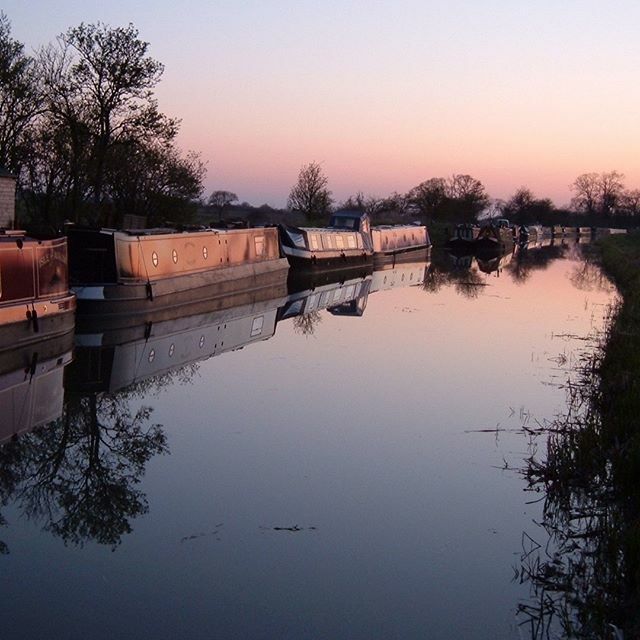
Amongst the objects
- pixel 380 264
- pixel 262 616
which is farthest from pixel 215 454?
pixel 380 264

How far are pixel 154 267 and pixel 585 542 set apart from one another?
10648mm

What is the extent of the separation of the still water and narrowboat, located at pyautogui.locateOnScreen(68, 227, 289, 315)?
1003 mm

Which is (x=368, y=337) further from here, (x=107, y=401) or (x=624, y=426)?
(x=624, y=426)

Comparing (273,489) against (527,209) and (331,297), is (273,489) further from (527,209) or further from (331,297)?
(527,209)

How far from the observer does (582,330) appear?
1477cm

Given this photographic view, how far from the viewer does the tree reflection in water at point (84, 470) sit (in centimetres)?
535

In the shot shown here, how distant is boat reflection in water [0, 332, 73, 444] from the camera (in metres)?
7.59

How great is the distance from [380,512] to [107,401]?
3855 mm

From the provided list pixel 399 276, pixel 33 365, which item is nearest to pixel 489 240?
pixel 399 276

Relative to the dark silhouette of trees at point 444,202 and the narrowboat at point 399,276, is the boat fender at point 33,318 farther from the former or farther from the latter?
the dark silhouette of trees at point 444,202

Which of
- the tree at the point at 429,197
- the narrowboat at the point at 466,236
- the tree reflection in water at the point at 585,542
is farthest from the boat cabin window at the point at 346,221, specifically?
the tree at the point at 429,197

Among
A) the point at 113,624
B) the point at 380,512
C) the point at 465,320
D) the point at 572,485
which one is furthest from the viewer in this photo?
the point at 465,320

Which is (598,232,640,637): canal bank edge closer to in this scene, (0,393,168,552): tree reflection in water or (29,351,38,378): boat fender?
(0,393,168,552): tree reflection in water

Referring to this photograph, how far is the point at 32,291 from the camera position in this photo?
10.8 m
